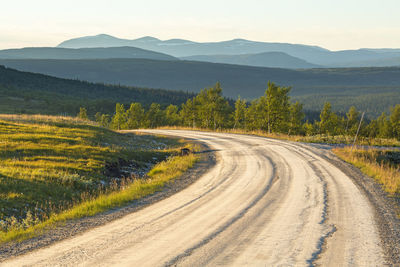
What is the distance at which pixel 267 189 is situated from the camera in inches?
546

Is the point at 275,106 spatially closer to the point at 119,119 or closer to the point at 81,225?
the point at 119,119

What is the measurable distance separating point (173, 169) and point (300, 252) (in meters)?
11.4

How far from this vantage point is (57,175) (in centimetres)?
1555

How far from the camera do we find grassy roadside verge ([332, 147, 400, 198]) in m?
14.5

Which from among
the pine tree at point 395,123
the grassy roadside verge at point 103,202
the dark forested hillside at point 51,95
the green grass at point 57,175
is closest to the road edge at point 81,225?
the grassy roadside verge at point 103,202

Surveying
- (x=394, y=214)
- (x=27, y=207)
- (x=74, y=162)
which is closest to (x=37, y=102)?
(x=74, y=162)

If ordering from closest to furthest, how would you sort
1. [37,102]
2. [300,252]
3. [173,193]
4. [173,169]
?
[300,252]
[173,193]
[173,169]
[37,102]

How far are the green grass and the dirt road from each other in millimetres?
2174

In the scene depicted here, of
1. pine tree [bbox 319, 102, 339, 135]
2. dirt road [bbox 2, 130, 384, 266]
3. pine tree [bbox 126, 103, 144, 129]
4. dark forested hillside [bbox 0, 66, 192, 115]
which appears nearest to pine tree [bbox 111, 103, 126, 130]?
pine tree [bbox 126, 103, 144, 129]

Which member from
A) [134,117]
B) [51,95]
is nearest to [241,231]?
[134,117]

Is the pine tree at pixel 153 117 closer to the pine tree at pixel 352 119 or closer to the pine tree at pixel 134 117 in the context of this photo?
the pine tree at pixel 134 117

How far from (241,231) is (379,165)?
1661 centimetres

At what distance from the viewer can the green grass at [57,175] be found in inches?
454

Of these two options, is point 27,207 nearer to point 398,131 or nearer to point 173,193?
point 173,193
